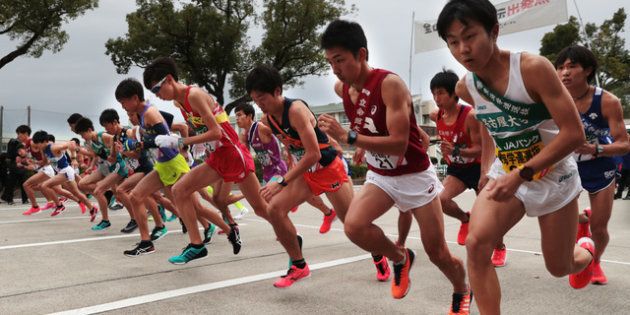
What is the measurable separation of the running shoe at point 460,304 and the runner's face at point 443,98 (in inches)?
95.6

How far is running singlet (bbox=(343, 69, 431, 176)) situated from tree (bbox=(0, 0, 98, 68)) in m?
19.2

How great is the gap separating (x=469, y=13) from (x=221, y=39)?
2663 cm

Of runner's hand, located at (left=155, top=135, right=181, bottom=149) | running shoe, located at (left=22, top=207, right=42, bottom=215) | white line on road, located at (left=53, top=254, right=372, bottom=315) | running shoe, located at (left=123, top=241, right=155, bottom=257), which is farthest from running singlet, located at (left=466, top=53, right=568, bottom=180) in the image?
running shoe, located at (left=22, top=207, right=42, bottom=215)

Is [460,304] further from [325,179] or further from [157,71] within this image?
[157,71]

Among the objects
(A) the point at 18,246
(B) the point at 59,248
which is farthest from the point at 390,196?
(A) the point at 18,246

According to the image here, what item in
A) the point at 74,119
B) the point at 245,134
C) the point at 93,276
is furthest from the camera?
the point at 74,119

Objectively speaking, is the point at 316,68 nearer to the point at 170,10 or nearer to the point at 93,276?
the point at 170,10

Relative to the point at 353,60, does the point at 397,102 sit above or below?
below

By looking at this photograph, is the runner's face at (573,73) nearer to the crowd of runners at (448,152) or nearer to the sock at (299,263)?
the crowd of runners at (448,152)

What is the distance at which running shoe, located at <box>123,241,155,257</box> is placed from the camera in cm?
588

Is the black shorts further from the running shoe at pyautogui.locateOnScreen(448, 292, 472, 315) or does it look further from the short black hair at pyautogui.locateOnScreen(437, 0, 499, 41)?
the short black hair at pyautogui.locateOnScreen(437, 0, 499, 41)

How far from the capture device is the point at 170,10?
2694cm

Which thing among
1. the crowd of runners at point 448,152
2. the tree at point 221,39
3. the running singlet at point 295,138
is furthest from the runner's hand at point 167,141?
the tree at point 221,39

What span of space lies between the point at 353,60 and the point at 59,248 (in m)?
5.03
